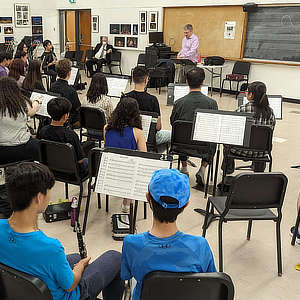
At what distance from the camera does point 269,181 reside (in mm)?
2639

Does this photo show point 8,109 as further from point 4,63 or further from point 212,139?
point 4,63

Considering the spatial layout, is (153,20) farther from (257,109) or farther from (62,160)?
(62,160)

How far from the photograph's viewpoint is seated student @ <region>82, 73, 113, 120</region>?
4695 mm

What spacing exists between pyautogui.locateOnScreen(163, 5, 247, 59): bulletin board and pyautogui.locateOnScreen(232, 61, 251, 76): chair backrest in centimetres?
22

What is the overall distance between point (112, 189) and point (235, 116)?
151 cm

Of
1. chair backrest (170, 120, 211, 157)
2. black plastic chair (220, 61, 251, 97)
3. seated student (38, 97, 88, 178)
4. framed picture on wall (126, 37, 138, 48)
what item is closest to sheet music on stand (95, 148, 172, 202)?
seated student (38, 97, 88, 178)

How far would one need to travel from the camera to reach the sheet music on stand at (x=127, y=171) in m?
2.52

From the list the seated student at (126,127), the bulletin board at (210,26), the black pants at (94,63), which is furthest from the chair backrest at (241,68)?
the seated student at (126,127)

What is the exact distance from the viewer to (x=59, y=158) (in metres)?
3.33

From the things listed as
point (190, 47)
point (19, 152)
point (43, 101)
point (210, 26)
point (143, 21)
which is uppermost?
point (143, 21)

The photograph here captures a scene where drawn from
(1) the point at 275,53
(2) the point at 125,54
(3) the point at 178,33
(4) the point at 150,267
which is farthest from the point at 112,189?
(2) the point at 125,54

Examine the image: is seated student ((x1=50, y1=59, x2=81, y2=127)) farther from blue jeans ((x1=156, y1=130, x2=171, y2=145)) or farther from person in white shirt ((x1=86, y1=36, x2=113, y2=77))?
person in white shirt ((x1=86, y1=36, x2=113, y2=77))

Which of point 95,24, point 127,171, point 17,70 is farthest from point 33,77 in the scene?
point 95,24

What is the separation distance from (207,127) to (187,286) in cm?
219
